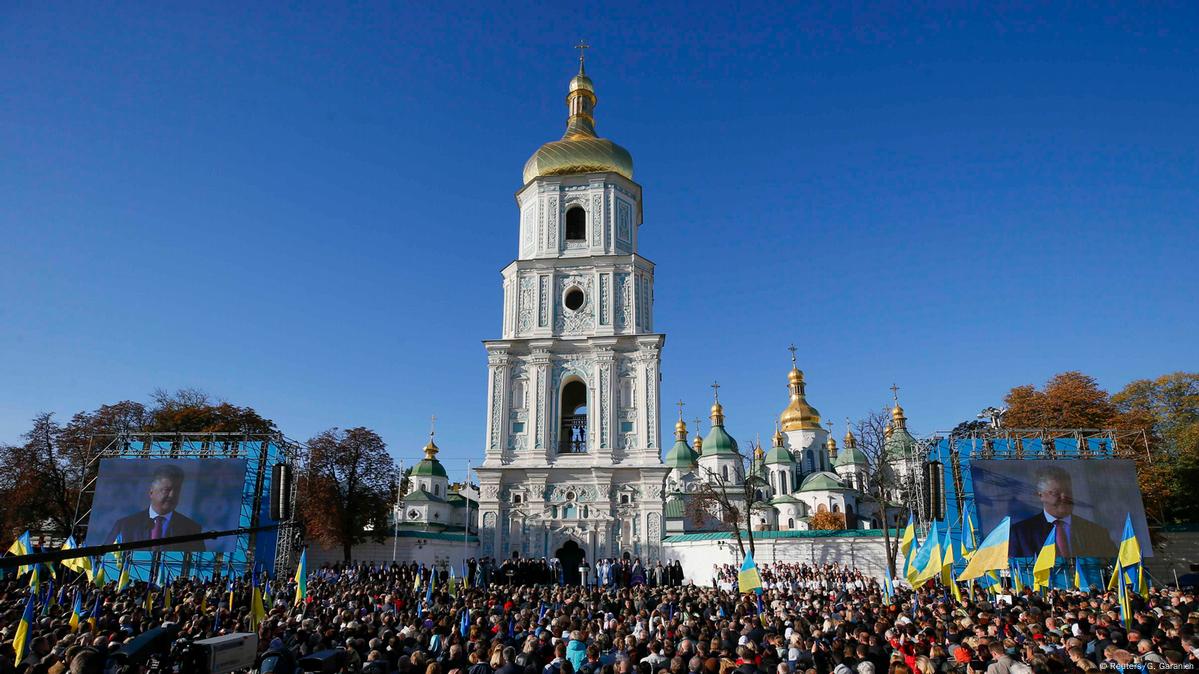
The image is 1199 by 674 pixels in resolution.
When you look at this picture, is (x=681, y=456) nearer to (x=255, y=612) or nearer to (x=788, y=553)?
(x=788, y=553)

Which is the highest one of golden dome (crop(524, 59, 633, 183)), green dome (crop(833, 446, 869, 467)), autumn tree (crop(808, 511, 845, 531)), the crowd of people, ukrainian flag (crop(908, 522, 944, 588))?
golden dome (crop(524, 59, 633, 183))

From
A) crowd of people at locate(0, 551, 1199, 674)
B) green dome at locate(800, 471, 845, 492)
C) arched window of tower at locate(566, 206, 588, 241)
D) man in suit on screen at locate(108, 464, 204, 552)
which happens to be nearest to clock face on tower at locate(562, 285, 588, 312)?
arched window of tower at locate(566, 206, 588, 241)

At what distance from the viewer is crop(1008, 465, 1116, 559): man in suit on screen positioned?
989 inches

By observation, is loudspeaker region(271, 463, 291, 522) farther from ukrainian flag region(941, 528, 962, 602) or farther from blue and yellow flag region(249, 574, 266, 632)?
ukrainian flag region(941, 528, 962, 602)

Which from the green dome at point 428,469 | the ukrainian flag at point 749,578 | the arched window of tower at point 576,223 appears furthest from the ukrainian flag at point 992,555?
the green dome at point 428,469

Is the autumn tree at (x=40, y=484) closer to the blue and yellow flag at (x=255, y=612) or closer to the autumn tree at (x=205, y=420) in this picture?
the autumn tree at (x=205, y=420)

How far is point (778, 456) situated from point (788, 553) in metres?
29.9

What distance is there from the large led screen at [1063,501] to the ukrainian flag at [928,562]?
31.7ft

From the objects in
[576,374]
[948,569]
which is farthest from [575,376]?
[948,569]

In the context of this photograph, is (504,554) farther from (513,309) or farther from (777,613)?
(777,613)

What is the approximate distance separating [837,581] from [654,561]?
7222 mm

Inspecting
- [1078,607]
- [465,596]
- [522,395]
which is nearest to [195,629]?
[465,596]

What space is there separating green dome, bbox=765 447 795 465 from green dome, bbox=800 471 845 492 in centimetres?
500

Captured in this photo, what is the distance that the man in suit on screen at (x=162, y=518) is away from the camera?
25672 mm
